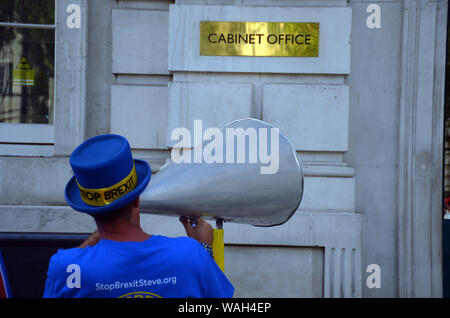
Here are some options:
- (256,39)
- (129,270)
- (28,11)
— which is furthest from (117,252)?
(28,11)

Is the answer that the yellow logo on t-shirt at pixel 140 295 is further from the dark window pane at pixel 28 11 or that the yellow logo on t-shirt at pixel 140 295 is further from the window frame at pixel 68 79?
the dark window pane at pixel 28 11

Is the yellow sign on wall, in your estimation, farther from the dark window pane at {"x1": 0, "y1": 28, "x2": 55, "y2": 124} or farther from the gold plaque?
the gold plaque

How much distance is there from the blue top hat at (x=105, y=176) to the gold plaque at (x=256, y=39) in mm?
2959

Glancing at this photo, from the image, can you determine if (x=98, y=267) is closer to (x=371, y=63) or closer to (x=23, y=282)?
(x=23, y=282)

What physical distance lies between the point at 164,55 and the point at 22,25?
154 centimetres

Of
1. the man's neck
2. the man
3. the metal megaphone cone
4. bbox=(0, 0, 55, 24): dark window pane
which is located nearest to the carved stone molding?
the metal megaphone cone

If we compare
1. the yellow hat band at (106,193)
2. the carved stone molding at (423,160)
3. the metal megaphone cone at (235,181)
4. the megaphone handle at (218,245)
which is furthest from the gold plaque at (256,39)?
the yellow hat band at (106,193)

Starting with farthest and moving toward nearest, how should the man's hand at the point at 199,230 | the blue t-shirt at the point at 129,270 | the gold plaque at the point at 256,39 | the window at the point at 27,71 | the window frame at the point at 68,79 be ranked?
the window at the point at 27,71
the window frame at the point at 68,79
the gold plaque at the point at 256,39
the man's hand at the point at 199,230
the blue t-shirt at the point at 129,270

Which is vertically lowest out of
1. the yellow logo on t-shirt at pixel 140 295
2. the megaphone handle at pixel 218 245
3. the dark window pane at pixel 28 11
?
Answer: the yellow logo on t-shirt at pixel 140 295

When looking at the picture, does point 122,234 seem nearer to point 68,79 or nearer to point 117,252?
point 117,252

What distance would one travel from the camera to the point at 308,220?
4.33m

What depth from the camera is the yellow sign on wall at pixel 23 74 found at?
15.9 feet

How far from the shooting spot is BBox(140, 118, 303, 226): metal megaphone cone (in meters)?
1.80
